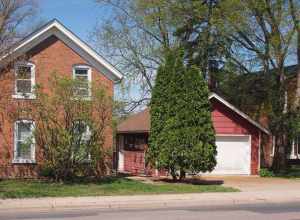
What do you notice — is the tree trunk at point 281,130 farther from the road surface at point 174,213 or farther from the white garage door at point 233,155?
the road surface at point 174,213

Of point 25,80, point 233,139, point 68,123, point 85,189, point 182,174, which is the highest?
point 25,80

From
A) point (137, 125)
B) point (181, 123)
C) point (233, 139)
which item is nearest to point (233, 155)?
point (233, 139)

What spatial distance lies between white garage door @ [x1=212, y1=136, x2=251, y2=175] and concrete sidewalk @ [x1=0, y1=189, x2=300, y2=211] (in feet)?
35.0

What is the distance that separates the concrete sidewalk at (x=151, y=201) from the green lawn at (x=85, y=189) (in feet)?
3.92

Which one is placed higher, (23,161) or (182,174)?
(23,161)

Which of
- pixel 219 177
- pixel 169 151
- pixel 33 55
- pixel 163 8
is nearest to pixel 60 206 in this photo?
pixel 169 151

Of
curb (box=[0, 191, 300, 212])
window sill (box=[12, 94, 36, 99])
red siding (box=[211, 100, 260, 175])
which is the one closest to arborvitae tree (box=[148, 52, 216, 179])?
curb (box=[0, 191, 300, 212])

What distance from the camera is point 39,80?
27328 millimetres

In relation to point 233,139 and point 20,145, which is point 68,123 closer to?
point 20,145

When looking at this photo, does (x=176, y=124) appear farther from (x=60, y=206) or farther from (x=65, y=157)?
(x=60, y=206)

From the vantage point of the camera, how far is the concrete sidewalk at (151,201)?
58.9 ft

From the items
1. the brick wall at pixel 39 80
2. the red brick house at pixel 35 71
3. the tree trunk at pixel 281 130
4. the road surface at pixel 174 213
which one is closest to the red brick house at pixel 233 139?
the tree trunk at pixel 281 130

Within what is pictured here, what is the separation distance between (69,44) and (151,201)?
1131 centimetres

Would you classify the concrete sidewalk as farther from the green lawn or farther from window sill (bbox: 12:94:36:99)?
window sill (bbox: 12:94:36:99)
